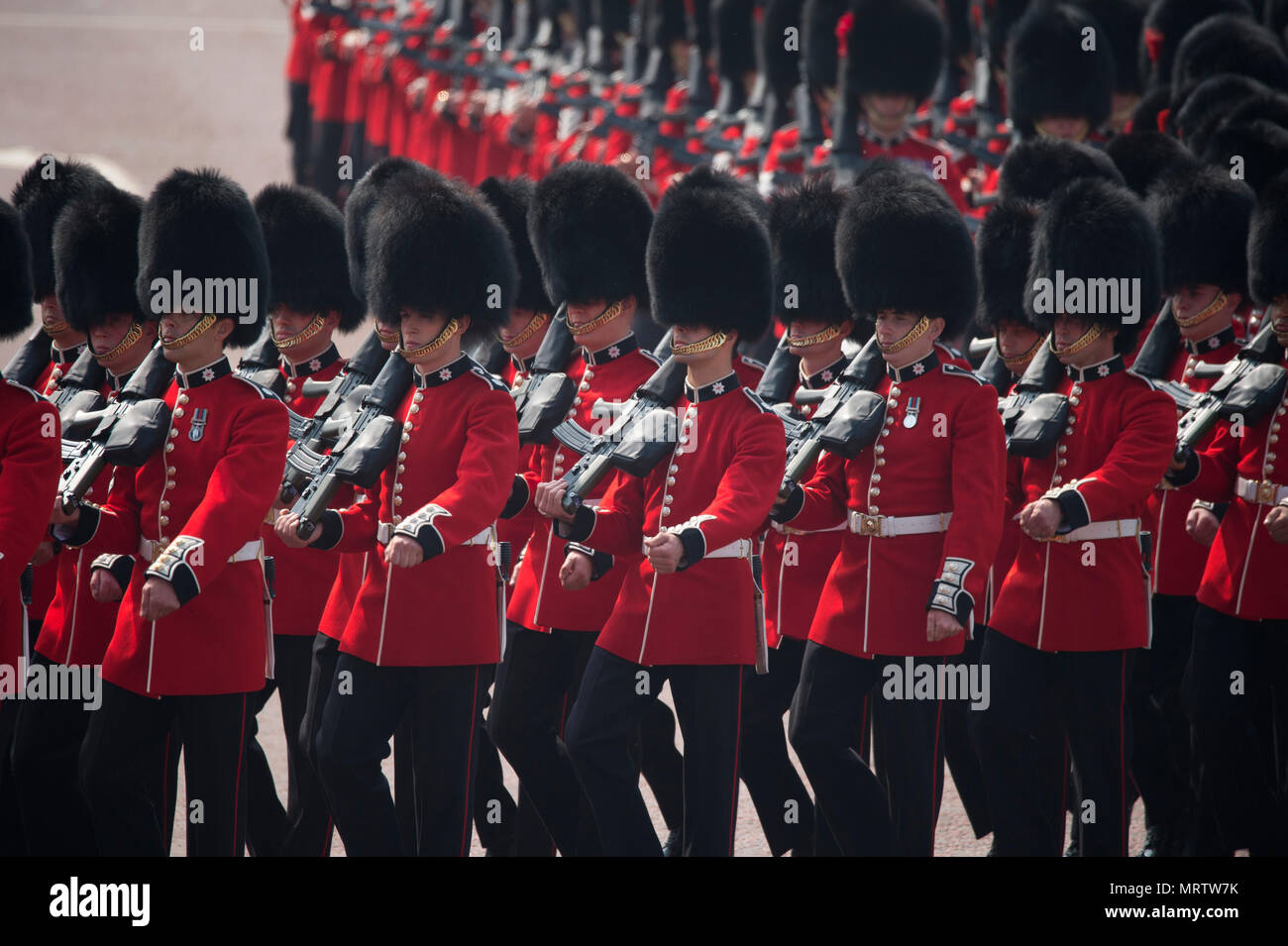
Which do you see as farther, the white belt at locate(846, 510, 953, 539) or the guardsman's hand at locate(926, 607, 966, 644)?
the white belt at locate(846, 510, 953, 539)

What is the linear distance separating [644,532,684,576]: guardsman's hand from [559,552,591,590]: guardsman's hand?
0.20m

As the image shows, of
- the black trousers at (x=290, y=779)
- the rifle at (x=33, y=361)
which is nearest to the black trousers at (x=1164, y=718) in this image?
the black trousers at (x=290, y=779)

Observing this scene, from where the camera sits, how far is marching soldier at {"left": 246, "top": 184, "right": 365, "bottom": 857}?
13.2ft

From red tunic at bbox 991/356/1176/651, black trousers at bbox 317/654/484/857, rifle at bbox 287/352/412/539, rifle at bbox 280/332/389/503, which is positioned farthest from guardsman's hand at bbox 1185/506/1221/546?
rifle at bbox 280/332/389/503

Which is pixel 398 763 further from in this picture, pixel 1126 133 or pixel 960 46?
pixel 960 46

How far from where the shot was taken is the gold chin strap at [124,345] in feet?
13.4

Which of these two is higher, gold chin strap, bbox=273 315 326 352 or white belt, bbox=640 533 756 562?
gold chin strap, bbox=273 315 326 352

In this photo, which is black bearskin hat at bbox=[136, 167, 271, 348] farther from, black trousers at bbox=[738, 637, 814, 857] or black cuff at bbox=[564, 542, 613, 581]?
black trousers at bbox=[738, 637, 814, 857]

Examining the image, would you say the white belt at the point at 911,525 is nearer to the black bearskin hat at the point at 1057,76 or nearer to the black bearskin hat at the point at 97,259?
the black bearskin hat at the point at 97,259

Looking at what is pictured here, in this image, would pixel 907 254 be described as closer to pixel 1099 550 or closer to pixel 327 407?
pixel 1099 550

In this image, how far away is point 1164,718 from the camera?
4406 mm

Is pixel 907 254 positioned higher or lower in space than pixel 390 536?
higher

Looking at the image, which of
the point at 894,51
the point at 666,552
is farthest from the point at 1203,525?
the point at 894,51

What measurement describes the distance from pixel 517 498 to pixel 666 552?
57 cm
